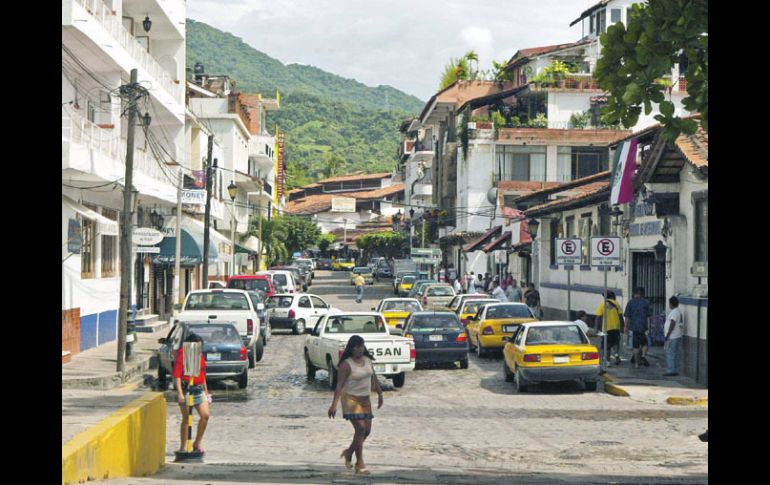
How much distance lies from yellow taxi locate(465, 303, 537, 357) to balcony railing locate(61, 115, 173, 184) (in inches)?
438

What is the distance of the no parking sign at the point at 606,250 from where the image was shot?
25312mm

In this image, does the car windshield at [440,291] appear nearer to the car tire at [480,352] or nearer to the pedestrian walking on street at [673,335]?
the car tire at [480,352]

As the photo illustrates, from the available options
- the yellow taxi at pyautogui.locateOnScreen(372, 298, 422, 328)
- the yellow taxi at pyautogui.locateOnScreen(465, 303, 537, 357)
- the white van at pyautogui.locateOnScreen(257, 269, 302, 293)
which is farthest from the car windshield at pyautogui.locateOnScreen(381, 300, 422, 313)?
the white van at pyautogui.locateOnScreen(257, 269, 302, 293)

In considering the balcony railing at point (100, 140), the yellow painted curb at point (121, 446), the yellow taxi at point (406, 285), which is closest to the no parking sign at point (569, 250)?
the balcony railing at point (100, 140)

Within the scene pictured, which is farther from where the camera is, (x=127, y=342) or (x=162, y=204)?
(x=162, y=204)

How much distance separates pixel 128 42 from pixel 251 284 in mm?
13709

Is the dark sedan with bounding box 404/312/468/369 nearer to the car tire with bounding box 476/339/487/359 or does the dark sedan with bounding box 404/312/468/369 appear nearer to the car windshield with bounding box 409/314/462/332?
the car windshield with bounding box 409/314/462/332

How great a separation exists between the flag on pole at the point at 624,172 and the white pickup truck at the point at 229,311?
33.6 feet

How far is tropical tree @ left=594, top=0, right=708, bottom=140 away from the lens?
10.7m

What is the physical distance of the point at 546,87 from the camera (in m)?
68.9

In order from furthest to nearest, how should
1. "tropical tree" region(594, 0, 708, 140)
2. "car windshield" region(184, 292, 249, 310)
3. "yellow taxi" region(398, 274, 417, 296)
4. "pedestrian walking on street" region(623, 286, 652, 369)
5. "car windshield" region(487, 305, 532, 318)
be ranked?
1. "yellow taxi" region(398, 274, 417, 296)
2. "car windshield" region(487, 305, 532, 318)
3. "car windshield" region(184, 292, 249, 310)
4. "pedestrian walking on street" region(623, 286, 652, 369)
5. "tropical tree" region(594, 0, 708, 140)
